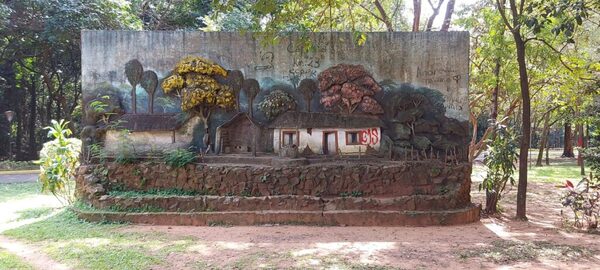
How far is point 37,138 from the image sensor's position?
24.2 meters

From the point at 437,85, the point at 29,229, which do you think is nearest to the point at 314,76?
the point at 437,85

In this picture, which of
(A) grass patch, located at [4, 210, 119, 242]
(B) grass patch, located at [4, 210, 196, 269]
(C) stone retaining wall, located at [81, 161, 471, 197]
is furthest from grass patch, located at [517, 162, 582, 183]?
(A) grass patch, located at [4, 210, 119, 242]

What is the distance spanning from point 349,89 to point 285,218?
330 centimetres

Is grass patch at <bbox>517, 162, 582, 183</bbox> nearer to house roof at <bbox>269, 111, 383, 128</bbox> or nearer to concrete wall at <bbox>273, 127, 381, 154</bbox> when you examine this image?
concrete wall at <bbox>273, 127, 381, 154</bbox>

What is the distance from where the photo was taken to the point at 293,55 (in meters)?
9.84

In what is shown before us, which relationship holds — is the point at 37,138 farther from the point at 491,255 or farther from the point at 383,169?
the point at 491,255

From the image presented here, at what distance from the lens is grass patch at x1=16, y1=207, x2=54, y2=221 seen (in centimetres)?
865

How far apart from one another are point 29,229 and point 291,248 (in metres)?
4.77

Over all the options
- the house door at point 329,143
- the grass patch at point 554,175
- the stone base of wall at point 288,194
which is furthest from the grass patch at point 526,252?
the grass patch at point 554,175

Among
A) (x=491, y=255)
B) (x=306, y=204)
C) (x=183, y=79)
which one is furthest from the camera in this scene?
(x=183, y=79)

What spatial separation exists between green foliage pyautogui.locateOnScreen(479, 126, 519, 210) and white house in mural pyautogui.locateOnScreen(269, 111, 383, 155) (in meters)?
2.43

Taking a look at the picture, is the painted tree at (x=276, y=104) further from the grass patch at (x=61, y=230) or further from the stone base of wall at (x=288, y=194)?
the grass patch at (x=61, y=230)

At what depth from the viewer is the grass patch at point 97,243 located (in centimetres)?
563

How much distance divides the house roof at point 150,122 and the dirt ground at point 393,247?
2.62 metres
